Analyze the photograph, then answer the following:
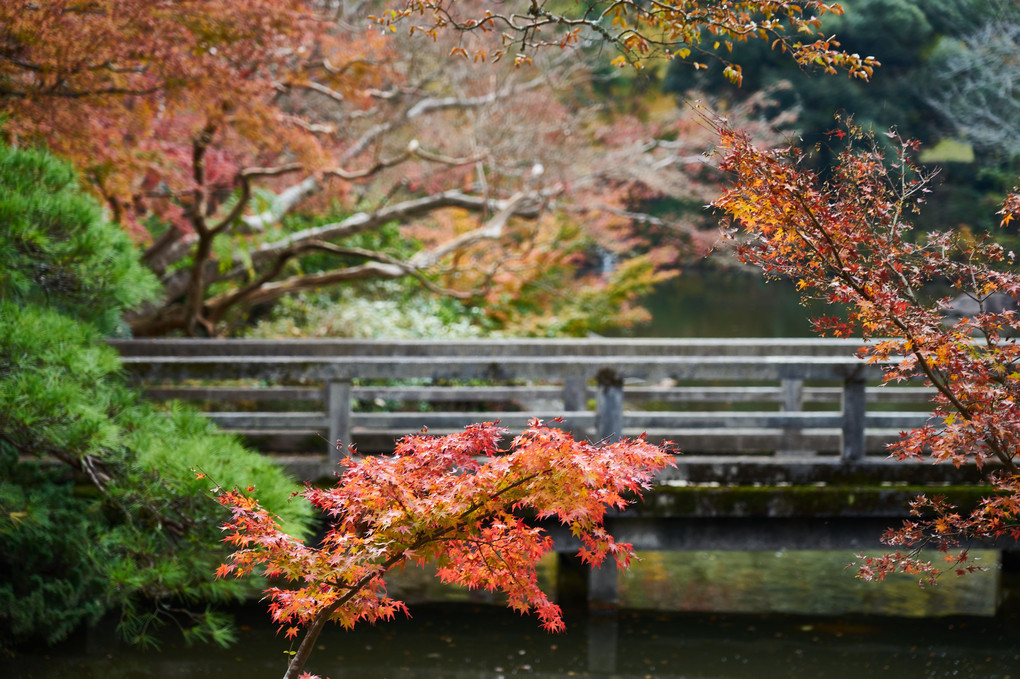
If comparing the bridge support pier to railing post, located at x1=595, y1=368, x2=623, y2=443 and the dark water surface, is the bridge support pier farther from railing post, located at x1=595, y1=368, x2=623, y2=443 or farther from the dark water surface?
railing post, located at x1=595, y1=368, x2=623, y2=443

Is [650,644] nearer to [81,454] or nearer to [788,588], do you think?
[788,588]

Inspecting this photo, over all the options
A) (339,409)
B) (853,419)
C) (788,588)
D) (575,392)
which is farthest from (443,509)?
(788,588)

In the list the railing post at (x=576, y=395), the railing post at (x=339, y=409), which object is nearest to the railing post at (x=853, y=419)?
the railing post at (x=576, y=395)

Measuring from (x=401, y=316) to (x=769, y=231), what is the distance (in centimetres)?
639

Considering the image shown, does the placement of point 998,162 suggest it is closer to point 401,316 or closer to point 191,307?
point 401,316

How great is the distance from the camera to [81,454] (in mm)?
4023

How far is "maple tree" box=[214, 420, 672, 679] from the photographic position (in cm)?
282

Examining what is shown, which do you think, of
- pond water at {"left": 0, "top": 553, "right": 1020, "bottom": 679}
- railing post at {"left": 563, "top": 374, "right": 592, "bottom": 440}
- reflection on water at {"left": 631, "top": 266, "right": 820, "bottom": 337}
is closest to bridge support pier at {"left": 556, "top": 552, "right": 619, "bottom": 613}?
pond water at {"left": 0, "top": 553, "right": 1020, "bottom": 679}

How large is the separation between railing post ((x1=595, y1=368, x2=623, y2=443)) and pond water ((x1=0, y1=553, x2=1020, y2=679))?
3.22 feet

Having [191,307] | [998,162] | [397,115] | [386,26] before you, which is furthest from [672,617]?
[998,162]

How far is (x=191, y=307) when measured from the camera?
24.4ft

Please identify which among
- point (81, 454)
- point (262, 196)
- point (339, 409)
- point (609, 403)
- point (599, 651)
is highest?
point (262, 196)

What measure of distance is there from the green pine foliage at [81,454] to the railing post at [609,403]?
184 cm

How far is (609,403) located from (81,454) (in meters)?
2.75
